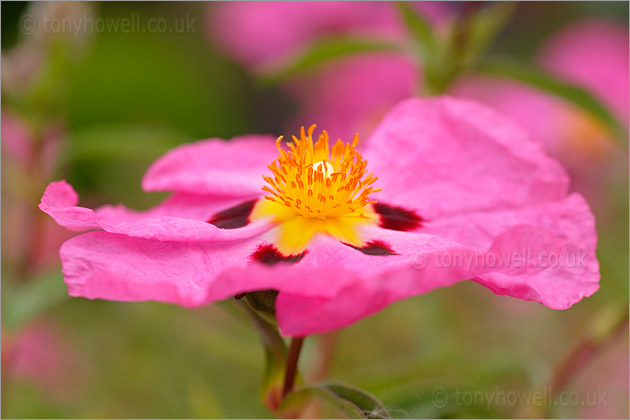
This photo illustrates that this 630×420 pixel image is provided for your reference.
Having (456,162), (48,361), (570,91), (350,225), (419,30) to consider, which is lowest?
(48,361)

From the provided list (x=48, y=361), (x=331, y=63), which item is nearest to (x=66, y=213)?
(x=48, y=361)

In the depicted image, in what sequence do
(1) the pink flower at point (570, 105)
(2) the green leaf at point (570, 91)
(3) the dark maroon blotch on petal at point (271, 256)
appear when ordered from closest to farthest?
1. (3) the dark maroon blotch on petal at point (271, 256)
2. (2) the green leaf at point (570, 91)
3. (1) the pink flower at point (570, 105)

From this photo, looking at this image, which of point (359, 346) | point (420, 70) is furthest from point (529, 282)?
point (359, 346)

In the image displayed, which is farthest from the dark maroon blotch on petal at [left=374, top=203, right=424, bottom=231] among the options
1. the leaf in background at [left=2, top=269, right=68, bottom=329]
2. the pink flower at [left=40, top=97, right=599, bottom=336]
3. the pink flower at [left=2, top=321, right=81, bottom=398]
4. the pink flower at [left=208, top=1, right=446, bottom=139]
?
the pink flower at [left=208, top=1, right=446, bottom=139]

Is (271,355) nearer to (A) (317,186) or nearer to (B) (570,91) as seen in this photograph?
(A) (317,186)

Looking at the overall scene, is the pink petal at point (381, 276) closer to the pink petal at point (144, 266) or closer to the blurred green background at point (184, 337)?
the pink petal at point (144, 266)

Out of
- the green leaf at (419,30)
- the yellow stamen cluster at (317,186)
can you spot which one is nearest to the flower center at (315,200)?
the yellow stamen cluster at (317,186)
